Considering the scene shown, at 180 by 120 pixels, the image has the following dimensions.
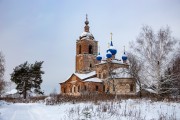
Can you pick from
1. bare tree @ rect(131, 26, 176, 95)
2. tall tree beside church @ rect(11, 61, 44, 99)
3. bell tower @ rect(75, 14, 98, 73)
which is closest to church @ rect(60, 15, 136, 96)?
bell tower @ rect(75, 14, 98, 73)

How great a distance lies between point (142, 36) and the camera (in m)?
23.1

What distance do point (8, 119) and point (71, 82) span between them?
147 feet

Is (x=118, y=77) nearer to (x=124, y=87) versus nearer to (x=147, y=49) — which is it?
(x=124, y=87)

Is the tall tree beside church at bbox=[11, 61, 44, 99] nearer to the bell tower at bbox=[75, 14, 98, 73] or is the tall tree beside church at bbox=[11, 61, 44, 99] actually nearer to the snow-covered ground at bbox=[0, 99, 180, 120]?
the bell tower at bbox=[75, 14, 98, 73]

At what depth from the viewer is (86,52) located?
57281 millimetres

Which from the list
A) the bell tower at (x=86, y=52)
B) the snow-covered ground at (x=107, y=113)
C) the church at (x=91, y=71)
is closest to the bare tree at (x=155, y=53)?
A: the snow-covered ground at (x=107, y=113)

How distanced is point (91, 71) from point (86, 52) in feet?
14.7

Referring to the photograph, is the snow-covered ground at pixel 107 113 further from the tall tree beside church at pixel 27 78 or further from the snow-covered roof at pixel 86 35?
the snow-covered roof at pixel 86 35

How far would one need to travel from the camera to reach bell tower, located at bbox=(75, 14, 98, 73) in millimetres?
56938

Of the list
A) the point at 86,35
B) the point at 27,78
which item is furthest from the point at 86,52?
the point at 27,78

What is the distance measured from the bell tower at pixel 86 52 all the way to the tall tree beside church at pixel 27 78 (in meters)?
9.89

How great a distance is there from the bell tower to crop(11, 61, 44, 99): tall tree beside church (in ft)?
32.5

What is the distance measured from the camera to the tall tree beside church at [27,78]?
164 ft

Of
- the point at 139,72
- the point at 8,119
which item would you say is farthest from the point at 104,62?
the point at 8,119
